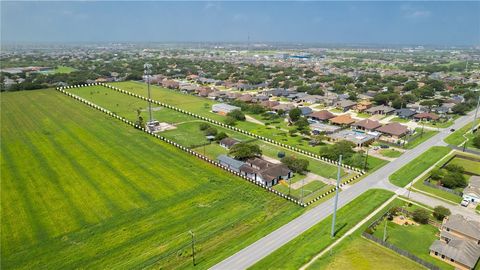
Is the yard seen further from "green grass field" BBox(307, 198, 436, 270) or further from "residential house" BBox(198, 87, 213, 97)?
"residential house" BBox(198, 87, 213, 97)

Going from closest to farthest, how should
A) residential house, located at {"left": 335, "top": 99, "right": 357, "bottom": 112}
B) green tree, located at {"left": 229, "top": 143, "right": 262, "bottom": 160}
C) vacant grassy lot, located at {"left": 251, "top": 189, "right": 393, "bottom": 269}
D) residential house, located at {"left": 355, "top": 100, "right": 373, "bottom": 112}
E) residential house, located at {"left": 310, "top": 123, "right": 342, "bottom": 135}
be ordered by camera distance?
vacant grassy lot, located at {"left": 251, "top": 189, "right": 393, "bottom": 269}
green tree, located at {"left": 229, "top": 143, "right": 262, "bottom": 160}
residential house, located at {"left": 310, "top": 123, "right": 342, "bottom": 135}
residential house, located at {"left": 355, "top": 100, "right": 373, "bottom": 112}
residential house, located at {"left": 335, "top": 99, "right": 357, "bottom": 112}

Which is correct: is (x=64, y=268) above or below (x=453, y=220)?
below

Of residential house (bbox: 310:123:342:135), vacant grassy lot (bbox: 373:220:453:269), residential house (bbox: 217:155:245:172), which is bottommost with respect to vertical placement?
vacant grassy lot (bbox: 373:220:453:269)

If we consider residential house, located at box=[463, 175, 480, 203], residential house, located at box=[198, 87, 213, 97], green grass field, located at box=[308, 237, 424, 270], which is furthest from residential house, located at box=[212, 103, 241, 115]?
green grass field, located at box=[308, 237, 424, 270]

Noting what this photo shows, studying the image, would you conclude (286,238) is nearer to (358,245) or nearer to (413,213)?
(358,245)

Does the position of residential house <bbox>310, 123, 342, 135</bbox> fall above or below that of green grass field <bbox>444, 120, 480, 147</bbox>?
above

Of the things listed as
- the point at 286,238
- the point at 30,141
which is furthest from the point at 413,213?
the point at 30,141

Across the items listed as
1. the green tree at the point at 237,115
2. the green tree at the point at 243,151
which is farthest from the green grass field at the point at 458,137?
the green tree at the point at 237,115
